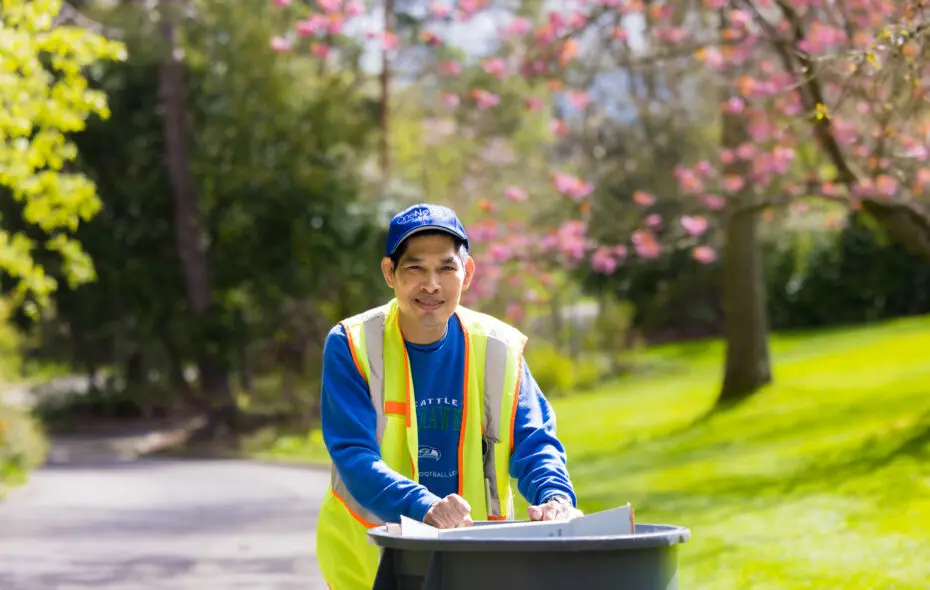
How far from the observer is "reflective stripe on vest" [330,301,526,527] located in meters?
4.44

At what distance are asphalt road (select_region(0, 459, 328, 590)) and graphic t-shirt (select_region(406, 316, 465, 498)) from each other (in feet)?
21.3

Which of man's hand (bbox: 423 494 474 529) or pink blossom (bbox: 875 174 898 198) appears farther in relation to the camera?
pink blossom (bbox: 875 174 898 198)

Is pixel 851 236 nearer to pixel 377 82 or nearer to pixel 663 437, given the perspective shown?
pixel 377 82

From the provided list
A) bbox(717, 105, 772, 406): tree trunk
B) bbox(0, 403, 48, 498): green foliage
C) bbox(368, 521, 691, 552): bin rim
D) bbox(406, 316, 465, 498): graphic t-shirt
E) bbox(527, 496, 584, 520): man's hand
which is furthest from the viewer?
bbox(717, 105, 772, 406): tree trunk

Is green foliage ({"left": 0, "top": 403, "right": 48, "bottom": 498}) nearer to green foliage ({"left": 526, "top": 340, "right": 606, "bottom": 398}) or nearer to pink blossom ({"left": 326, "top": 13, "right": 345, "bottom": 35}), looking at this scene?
pink blossom ({"left": 326, "top": 13, "right": 345, "bottom": 35})

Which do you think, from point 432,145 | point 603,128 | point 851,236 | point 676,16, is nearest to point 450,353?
point 676,16

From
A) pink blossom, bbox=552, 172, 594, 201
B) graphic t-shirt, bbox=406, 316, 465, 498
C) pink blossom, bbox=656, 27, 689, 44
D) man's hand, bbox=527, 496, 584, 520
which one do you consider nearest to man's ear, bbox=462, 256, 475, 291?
graphic t-shirt, bbox=406, 316, 465, 498

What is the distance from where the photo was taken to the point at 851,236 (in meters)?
38.5

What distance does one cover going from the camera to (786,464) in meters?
18.1

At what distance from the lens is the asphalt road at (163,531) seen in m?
11.5

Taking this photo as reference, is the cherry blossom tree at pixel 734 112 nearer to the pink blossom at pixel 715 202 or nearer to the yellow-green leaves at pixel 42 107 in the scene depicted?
the pink blossom at pixel 715 202

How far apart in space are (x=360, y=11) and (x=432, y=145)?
27.0 metres

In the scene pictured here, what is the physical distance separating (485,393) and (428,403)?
0.16 m

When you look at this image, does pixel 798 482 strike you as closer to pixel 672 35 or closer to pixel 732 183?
pixel 732 183
